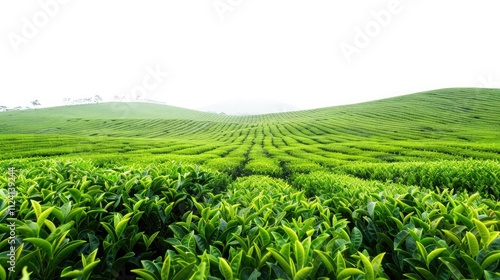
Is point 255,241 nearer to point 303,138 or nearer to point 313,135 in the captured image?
point 303,138

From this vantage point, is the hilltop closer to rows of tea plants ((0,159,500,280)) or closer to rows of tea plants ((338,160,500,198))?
rows of tea plants ((338,160,500,198))

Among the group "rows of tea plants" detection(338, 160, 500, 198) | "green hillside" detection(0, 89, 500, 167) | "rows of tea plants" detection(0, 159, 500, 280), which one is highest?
"rows of tea plants" detection(0, 159, 500, 280)

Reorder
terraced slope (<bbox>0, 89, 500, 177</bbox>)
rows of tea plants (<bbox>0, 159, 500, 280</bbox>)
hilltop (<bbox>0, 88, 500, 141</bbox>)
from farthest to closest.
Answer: hilltop (<bbox>0, 88, 500, 141</bbox>) → terraced slope (<bbox>0, 89, 500, 177</bbox>) → rows of tea plants (<bbox>0, 159, 500, 280</bbox>)

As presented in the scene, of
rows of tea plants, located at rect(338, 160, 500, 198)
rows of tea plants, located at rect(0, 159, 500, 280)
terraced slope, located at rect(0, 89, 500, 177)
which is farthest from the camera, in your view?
terraced slope, located at rect(0, 89, 500, 177)

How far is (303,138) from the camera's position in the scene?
30.7m

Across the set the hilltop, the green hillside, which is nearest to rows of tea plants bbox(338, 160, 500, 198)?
the green hillside

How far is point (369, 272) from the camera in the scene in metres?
1.71

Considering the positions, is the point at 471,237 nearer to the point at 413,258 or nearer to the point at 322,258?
the point at 413,258

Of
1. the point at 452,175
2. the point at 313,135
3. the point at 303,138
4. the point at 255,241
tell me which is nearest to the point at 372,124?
the point at 313,135

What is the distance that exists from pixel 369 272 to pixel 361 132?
115ft

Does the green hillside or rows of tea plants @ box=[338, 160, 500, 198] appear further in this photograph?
the green hillside

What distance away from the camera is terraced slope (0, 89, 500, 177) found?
561 inches

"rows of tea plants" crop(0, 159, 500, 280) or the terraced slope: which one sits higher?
"rows of tea plants" crop(0, 159, 500, 280)

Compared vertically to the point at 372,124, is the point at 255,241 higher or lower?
higher
